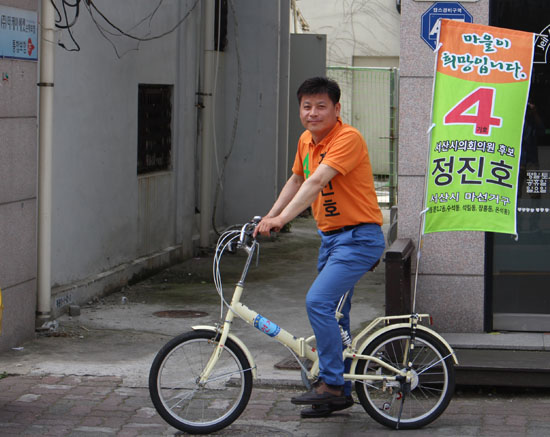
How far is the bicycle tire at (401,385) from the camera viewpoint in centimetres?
576

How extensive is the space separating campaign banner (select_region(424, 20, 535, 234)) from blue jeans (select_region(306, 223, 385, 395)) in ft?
1.50

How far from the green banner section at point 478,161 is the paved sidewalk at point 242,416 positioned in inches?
47.3

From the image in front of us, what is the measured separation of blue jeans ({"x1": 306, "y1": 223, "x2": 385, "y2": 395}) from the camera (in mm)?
5574

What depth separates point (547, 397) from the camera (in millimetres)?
6566

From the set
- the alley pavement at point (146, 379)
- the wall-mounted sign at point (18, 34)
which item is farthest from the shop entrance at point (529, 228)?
the wall-mounted sign at point (18, 34)

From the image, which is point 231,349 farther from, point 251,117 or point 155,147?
point 251,117

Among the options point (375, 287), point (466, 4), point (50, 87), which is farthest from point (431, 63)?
point (375, 287)

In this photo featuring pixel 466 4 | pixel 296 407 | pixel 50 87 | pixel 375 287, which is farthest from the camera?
pixel 375 287

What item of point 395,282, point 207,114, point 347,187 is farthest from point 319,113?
point 207,114

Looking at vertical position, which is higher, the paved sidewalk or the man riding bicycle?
the man riding bicycle

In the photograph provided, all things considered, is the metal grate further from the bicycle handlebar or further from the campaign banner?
the bicycle handlebar

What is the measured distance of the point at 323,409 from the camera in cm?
571

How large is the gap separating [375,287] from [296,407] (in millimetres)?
4595

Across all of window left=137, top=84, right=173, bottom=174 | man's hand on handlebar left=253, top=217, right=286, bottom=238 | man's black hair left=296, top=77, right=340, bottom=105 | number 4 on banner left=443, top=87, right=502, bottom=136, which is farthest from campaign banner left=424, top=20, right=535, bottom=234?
window left=137, top=84, right=173, bottom=174
